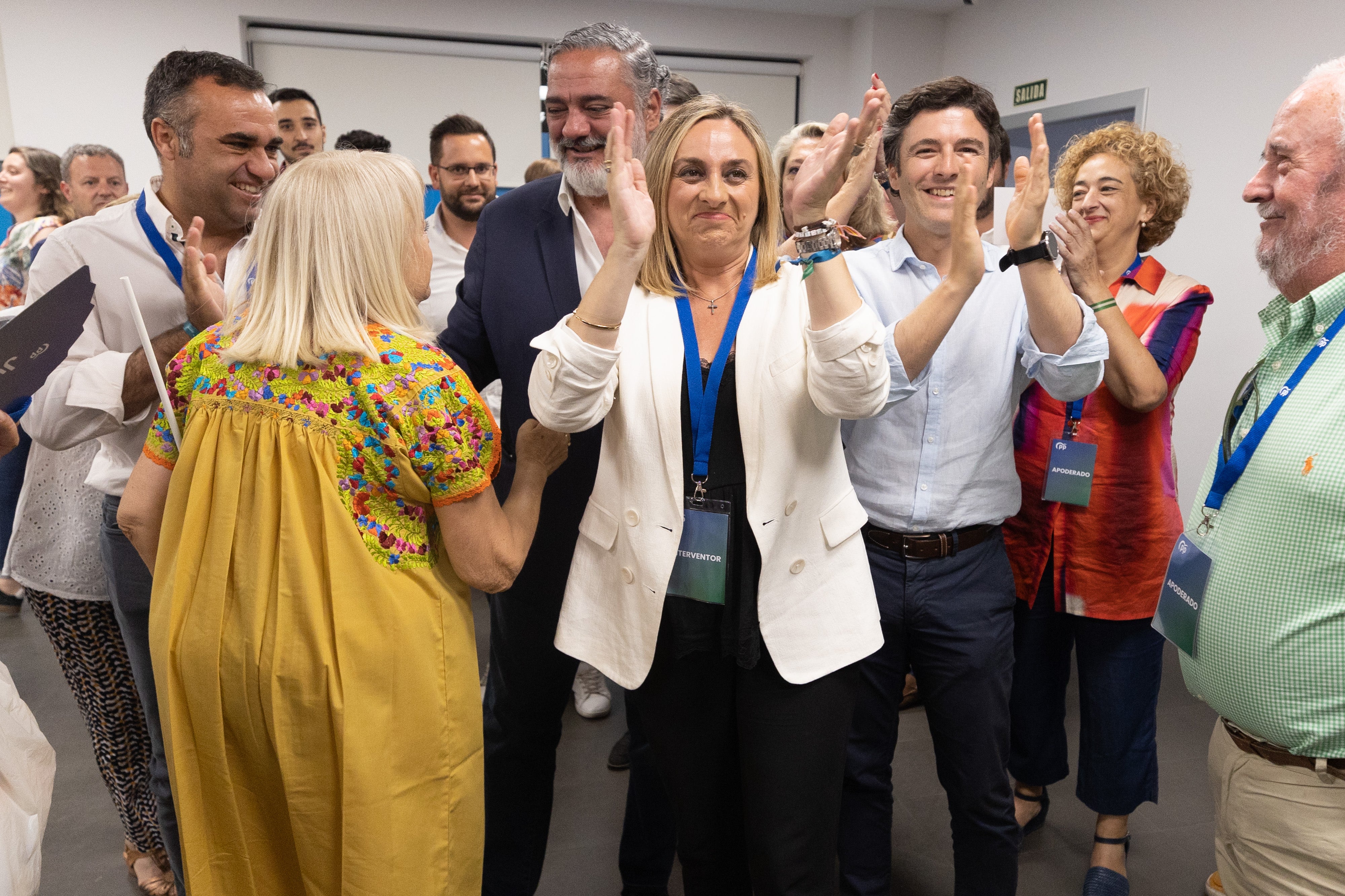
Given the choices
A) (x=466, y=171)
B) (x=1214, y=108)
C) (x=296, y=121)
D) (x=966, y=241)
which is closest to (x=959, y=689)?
(x=966, y=241)

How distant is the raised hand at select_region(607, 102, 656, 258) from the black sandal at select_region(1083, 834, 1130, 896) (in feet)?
6.64

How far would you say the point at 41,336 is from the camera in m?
1.37

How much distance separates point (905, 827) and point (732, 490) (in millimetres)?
1631

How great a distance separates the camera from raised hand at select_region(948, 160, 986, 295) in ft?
4.97

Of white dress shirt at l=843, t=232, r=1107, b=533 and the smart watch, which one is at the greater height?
the smart watch

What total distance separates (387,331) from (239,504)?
14.1 inches

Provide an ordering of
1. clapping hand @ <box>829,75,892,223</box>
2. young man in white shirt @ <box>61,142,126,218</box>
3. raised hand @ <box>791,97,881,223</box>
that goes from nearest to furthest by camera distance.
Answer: raised hand @ <box>791,97,881,223</box> → clapping hand @ <box>829,75,892,223</box> → young man in white shirt @ <box>61,142,126,218</box>

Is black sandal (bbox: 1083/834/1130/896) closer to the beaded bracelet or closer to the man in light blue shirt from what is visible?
the man in light blue shirt

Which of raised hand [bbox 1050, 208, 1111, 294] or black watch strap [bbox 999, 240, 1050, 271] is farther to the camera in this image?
raised hand [bbox 1050, 208, 1111, 294]

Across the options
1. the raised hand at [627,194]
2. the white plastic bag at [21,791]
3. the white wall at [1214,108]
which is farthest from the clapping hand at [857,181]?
the white wall at [1214,108]

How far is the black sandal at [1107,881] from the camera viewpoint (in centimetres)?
226

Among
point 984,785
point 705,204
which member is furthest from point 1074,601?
point 705,204

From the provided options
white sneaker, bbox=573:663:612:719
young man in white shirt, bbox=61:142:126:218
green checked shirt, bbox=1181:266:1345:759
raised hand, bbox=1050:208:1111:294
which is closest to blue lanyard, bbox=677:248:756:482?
green checked shirt, bbox=1181:266:1345:759

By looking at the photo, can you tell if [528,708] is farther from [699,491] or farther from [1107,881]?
[1107,881]
